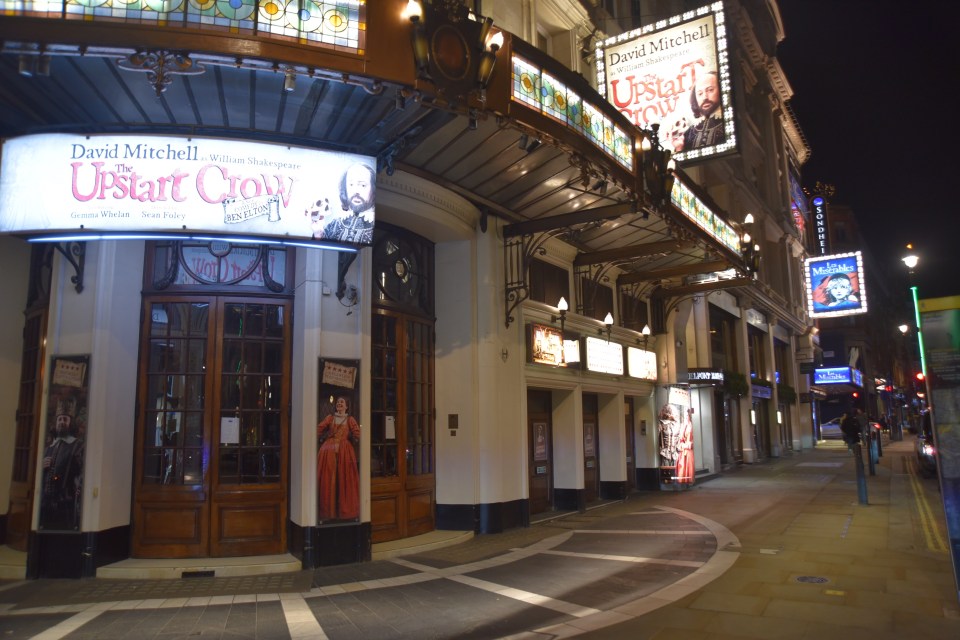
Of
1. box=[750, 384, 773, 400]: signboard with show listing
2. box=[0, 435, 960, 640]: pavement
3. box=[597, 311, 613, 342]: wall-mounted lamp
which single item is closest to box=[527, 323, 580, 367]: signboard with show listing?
box=[597, 311, 613, 342]: wall-mounted lamp

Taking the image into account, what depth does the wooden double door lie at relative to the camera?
9141 millimetres

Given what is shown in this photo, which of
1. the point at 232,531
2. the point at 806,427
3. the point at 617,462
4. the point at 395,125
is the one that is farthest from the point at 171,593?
the point at 806,427

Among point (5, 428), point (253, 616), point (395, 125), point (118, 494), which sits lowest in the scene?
point (253, 616)

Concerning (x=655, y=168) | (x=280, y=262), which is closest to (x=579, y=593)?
(x=280, y=262)

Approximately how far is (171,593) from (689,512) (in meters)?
10.4

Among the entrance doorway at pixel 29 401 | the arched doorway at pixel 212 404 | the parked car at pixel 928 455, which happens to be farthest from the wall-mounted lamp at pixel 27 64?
the parked car at pixel 928 455

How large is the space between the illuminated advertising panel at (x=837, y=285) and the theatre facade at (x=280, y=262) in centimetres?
2781

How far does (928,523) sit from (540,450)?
7.37 meters

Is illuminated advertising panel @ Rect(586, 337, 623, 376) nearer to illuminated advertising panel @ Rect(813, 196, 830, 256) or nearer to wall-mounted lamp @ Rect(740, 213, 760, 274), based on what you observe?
wall-mounted lamp @ Rect(740, 213, 760, 274)

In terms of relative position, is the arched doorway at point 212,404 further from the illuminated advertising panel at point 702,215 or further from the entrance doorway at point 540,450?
the illuminated advertising panel at point 702,215

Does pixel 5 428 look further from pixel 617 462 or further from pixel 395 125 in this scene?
pixel 617 462

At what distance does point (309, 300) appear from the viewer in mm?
9508

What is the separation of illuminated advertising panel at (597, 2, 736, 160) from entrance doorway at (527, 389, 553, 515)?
625 centimetres

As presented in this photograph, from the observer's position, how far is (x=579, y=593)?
776cm
